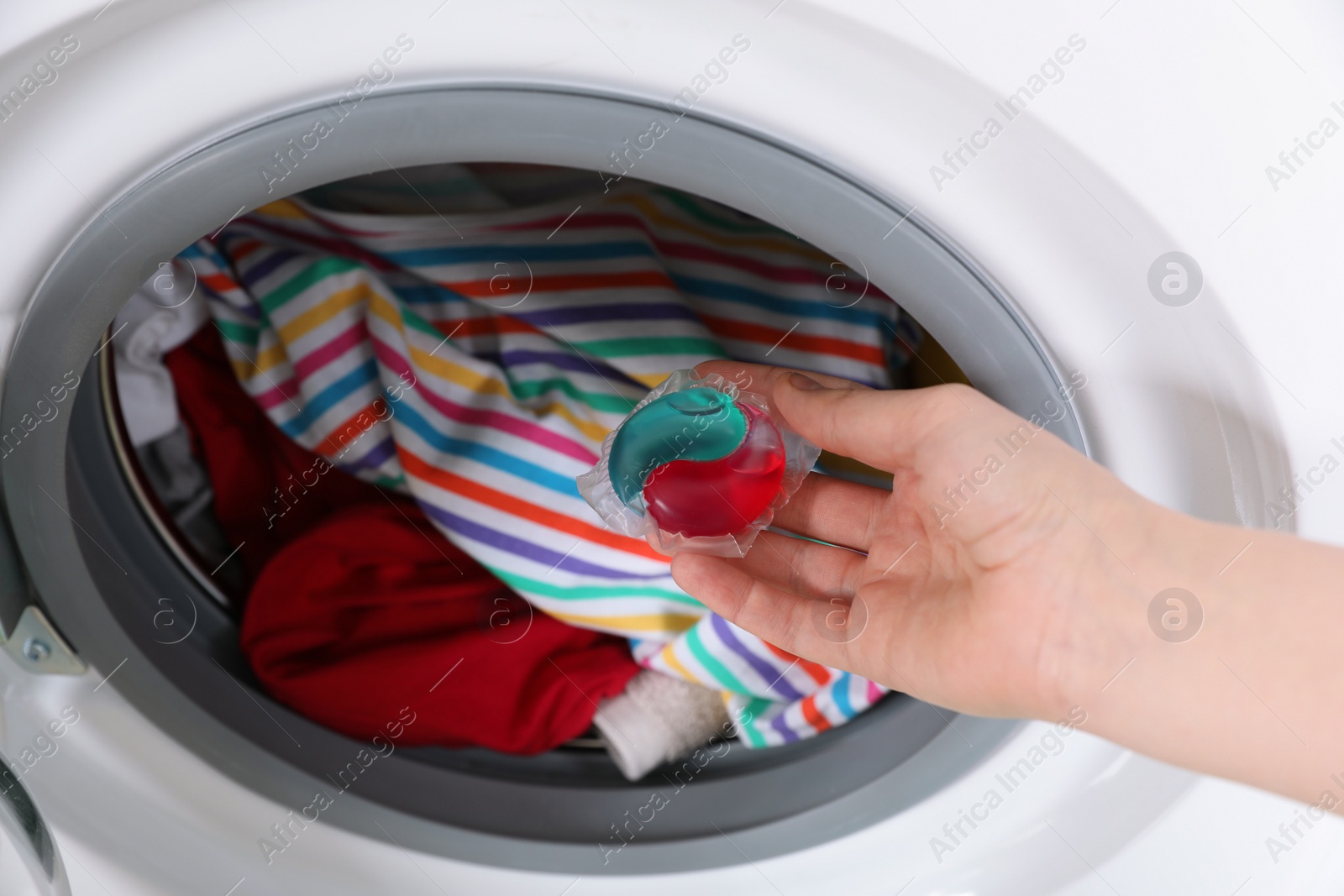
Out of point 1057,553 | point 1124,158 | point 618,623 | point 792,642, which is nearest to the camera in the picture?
point 1124,158

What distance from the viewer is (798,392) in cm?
55

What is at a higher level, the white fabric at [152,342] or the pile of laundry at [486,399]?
the white fabric at [152,342]

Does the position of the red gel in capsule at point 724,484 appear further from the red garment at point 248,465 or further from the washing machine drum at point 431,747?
the red garment at point 248,465

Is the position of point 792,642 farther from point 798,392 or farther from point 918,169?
point 918,169

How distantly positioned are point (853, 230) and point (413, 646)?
0.49 m

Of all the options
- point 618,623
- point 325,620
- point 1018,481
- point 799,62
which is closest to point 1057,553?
point 1018,481

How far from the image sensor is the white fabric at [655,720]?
2.36ft

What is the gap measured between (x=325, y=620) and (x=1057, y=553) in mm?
555

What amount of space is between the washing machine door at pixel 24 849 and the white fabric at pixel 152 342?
30 centimetres

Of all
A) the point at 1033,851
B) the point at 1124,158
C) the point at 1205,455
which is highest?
the point at 1124,158

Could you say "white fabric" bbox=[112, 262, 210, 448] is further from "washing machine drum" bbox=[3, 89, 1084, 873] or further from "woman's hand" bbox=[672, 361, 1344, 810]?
"woman's hand" bbox=[672, 361, 1344, 810]

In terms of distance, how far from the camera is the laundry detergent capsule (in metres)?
0.57

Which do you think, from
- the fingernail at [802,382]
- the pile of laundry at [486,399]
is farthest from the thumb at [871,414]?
the pile of laundry at [486,399]

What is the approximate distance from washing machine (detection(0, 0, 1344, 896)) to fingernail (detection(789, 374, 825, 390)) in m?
0.11
